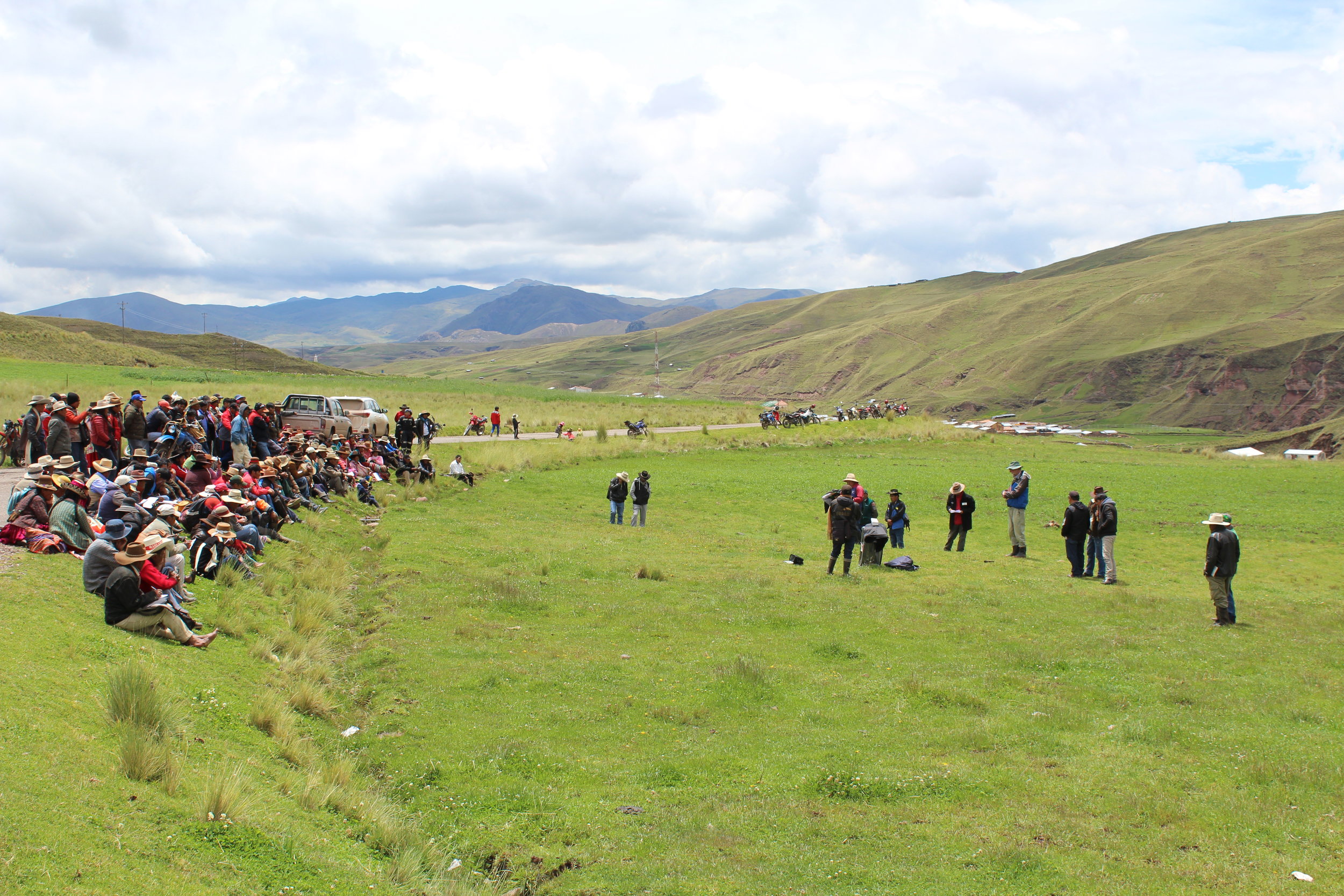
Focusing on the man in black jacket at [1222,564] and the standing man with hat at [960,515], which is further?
the standing man with hat at [960,515]

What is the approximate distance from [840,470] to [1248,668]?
28.7 m

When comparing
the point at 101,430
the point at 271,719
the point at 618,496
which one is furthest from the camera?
the point at 618,496

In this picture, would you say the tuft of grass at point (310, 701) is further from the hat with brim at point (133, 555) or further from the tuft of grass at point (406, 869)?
the tuft of grass at point (406, 869)

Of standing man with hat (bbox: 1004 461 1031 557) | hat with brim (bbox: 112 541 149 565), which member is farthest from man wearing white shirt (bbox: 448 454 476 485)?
hat with brim (bbox: 112 541 149 565)

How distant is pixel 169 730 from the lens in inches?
310

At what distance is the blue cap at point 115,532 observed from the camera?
10.9 metres

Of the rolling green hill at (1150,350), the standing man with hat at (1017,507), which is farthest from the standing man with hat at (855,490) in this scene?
the rolling green hill at (1150,350)

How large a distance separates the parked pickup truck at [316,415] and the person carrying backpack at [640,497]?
539 inches

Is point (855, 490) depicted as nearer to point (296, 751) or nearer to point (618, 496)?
point (618, 496)

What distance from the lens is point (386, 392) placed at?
81875mm

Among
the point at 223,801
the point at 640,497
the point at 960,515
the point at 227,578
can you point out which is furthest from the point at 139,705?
the point at 960,515

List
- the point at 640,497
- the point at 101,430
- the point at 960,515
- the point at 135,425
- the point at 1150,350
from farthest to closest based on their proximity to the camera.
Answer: the point at 1150,350, the point at 640,497, the point at 960,515, the point at 135,425, the point at 101,430

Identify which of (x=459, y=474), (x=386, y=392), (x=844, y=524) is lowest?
(x=459, y=474)

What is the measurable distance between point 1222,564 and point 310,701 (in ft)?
47.8
